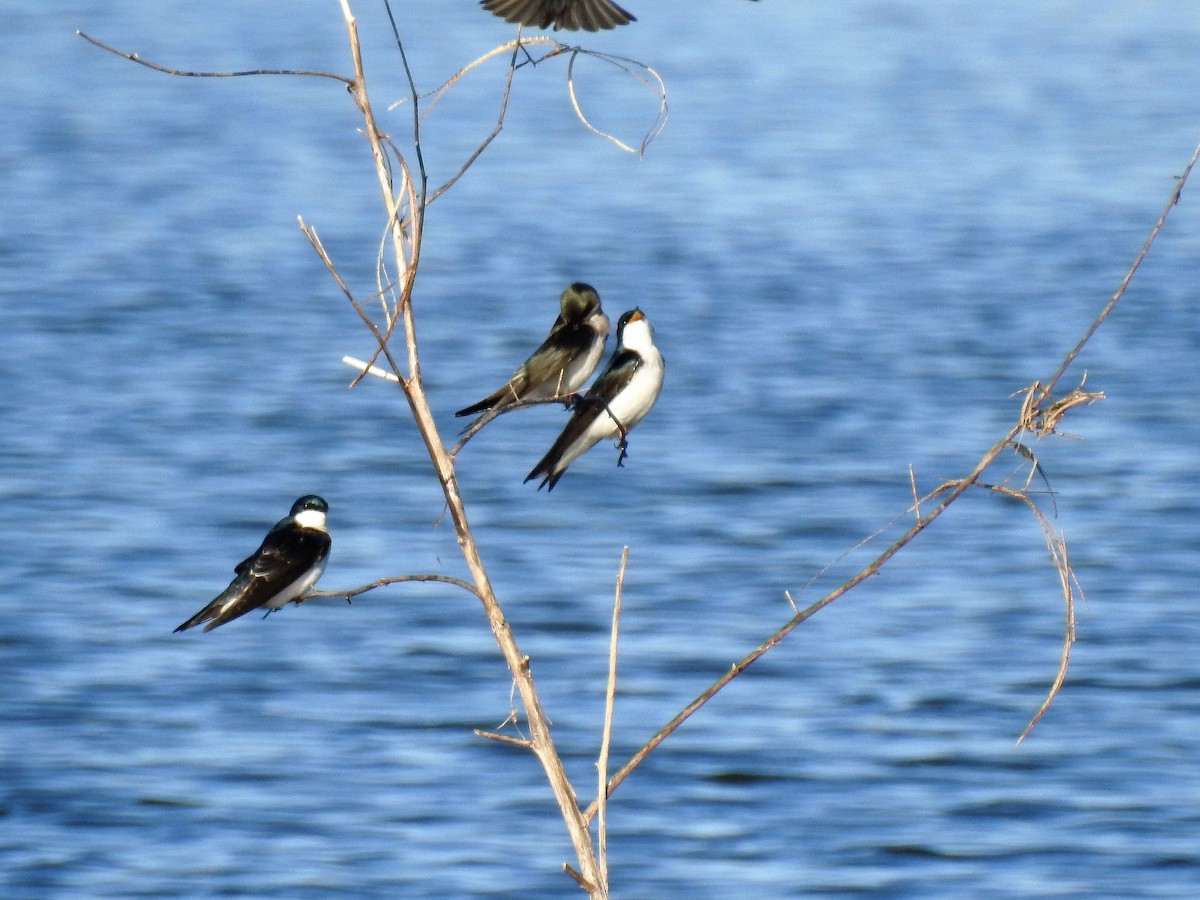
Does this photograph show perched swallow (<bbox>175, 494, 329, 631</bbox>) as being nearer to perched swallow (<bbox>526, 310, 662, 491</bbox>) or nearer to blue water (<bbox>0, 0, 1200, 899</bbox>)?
perched swallow (<bbox>526, 310, 662, 491</bbox>)

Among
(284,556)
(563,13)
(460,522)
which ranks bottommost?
(284,556)

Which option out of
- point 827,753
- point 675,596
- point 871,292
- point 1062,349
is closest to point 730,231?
point 871,292

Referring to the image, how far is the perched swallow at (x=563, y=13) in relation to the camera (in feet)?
14.2

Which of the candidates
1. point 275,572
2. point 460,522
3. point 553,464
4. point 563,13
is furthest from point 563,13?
point 460,522

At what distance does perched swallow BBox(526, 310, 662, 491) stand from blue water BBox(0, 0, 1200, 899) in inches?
133

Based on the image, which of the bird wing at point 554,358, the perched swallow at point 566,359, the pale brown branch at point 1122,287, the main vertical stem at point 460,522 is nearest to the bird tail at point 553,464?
the perched swallow at point 566,359

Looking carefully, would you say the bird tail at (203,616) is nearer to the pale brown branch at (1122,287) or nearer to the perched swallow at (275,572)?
the perched swallow at (275,572)

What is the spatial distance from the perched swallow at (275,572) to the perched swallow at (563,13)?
1.32m

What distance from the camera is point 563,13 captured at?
14.4 ft

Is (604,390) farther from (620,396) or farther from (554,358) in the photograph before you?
(554,358)

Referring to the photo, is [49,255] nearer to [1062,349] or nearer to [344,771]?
[1062,349]

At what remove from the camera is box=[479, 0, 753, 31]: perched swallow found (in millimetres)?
4324

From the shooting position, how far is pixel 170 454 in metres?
12.0

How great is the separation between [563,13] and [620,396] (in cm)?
80
